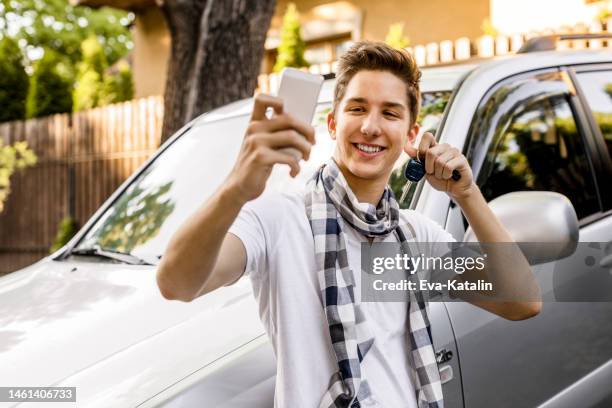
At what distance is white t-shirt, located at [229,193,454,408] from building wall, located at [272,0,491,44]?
973 centimetres

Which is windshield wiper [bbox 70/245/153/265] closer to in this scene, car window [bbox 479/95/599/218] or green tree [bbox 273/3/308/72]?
car window [bbox 479/95/599/218]

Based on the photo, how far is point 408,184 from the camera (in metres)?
2.51

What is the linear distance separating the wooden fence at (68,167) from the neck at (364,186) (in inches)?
361

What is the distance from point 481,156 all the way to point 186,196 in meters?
1.14

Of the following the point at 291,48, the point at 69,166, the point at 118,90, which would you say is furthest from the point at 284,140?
the point at 118,90

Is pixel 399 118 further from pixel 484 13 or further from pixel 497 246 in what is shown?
pixel 484 13

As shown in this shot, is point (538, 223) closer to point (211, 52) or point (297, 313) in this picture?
point (297, 313)

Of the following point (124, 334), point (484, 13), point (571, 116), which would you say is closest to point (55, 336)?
point (124, 334)

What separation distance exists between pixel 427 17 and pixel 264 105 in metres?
11.1

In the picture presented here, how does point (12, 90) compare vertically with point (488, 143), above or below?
above

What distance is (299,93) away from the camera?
4.57ft

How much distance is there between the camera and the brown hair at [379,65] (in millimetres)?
1879

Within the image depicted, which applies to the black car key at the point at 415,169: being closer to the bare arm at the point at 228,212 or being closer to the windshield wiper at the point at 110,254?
the bare arm at the point at 228,212

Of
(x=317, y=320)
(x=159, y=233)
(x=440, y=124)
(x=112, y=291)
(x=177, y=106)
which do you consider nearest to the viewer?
(x=317, y=320)
